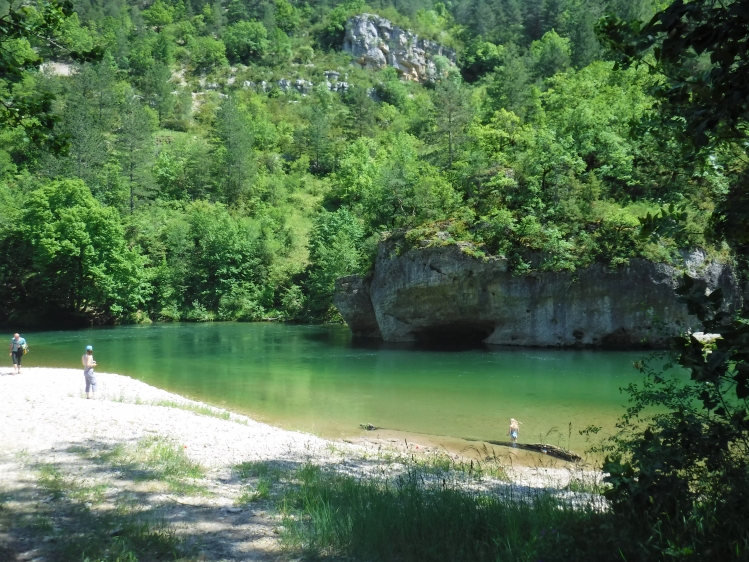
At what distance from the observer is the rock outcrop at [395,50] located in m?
112

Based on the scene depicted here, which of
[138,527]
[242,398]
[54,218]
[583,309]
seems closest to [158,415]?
[242,398]

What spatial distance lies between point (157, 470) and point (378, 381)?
48.6 ft

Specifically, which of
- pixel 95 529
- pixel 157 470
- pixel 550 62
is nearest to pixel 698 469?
pixel 95 529

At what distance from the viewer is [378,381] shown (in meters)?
22.4

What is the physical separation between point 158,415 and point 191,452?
4.25 meters

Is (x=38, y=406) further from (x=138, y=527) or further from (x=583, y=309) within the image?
(x=583, y=309)

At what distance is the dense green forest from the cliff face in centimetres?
99

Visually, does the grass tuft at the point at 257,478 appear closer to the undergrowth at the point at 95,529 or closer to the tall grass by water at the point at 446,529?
the tall grass by water at the point at 446,529

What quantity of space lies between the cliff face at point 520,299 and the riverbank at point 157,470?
60.1 ft

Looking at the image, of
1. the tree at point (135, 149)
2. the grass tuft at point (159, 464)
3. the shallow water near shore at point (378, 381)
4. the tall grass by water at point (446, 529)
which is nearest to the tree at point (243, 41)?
the tree at point (135, 149)

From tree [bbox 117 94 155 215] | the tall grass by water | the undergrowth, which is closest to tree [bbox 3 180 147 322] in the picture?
tree [bbox 117 94 155 215]

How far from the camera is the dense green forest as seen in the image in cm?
2457

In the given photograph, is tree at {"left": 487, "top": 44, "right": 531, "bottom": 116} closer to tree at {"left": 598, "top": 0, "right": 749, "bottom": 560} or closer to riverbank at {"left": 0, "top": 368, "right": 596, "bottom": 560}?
riverbank at {"left": 0, "top": 368, "right": 596, "bottom": 560}

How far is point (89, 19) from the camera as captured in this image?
361 ft
